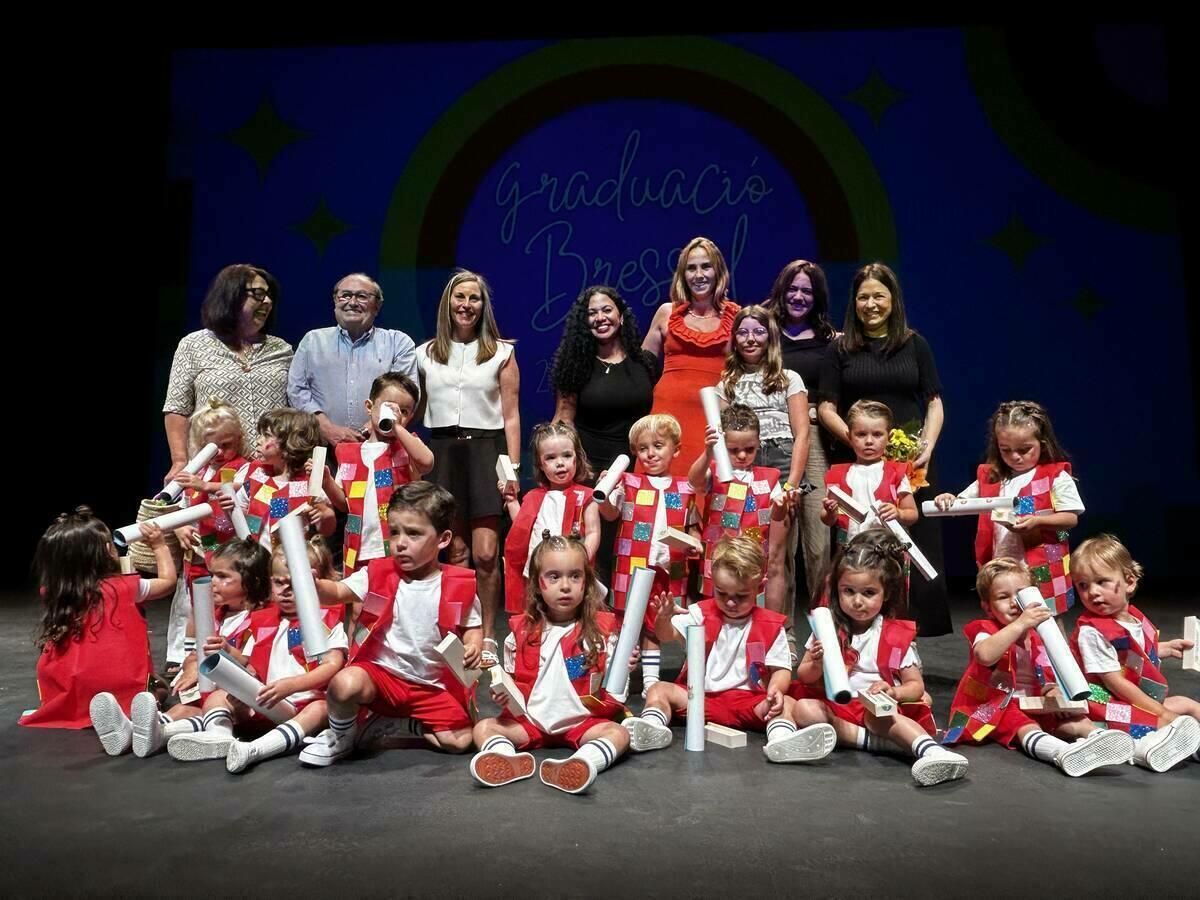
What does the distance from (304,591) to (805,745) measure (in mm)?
1536

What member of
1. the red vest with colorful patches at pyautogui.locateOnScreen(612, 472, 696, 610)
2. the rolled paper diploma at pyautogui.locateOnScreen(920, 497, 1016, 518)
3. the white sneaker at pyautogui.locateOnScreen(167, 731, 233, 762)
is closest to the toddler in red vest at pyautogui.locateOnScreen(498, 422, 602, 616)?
the red vest with colorful patches at pyautogui.locateOnScreen(612, 472, 696, 610)

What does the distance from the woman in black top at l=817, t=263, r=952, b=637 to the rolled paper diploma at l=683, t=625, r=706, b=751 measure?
1457mm

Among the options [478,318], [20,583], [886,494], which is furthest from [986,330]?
[20,583]

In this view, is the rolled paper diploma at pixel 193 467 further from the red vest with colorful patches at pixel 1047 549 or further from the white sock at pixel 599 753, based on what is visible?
the red vest with colorful patches at pixel 1047 549

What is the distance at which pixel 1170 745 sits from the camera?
10.2ft

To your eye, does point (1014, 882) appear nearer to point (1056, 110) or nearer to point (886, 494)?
point (886, 494)

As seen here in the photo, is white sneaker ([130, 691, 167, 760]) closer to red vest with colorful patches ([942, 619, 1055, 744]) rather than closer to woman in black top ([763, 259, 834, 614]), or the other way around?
red vest with colorful patches ([942, 619, 1055, 744])

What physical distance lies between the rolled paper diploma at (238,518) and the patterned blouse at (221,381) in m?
0.43

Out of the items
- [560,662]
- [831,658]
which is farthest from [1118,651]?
[560,662]

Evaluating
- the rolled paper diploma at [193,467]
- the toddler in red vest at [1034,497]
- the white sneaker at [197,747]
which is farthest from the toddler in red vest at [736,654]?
the rolled paper diploma at [193,467]

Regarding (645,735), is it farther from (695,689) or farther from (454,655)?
(454,655)

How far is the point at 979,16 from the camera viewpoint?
263 inches

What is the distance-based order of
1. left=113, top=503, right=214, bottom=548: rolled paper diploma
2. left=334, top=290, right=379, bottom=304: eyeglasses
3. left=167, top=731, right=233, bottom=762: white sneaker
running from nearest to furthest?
left=167, top=731, right=233, bottom=762: white sneaker
left=113, top=503, right=214, bottom=548: rolled paper diploma
left=334, top=290, right=379, bottom=304: eyeglasses

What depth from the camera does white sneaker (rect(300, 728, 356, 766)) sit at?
3158 mm
